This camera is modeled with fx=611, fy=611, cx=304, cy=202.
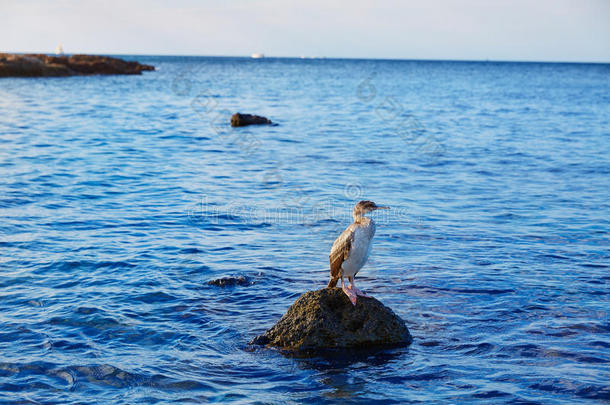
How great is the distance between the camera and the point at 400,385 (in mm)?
8117

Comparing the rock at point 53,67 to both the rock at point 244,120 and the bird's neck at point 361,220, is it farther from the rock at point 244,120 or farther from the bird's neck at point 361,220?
the bird's neck at point 361,220

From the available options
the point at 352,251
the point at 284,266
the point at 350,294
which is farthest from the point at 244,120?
the point at 352,251

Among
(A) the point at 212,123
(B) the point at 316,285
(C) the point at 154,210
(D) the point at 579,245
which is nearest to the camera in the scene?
(B) the point at 316,285

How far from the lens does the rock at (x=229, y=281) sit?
11961 millimetres

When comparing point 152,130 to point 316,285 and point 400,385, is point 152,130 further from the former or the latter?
point 400,385

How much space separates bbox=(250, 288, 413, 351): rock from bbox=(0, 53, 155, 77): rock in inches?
3471

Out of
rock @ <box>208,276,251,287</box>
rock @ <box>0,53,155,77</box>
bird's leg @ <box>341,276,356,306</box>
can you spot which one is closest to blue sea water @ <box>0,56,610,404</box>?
rock @ <box>208,276,251,287</box>

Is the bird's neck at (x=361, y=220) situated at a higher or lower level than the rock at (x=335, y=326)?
higher

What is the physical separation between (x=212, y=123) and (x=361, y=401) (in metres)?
35.7

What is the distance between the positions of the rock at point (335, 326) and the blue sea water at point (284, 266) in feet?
0.78

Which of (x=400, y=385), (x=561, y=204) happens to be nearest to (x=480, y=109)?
(x=561, y=204)

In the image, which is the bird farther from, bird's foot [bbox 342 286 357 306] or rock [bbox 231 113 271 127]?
rock [bbox 231 113 271 127]

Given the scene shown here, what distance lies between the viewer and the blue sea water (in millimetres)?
8305

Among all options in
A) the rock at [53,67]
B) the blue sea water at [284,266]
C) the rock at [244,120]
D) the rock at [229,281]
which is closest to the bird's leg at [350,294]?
the blue sea water at [284,266]
